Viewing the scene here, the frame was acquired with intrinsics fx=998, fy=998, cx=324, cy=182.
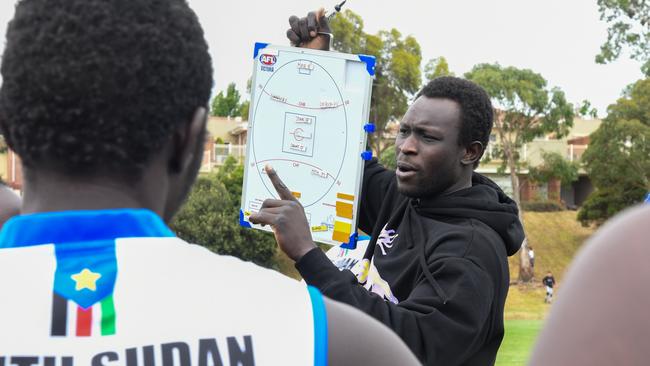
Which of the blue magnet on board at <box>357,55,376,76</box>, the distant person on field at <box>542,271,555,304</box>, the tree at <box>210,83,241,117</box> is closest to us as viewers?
the blue magnet on board at <box>357,55,376,76</box>

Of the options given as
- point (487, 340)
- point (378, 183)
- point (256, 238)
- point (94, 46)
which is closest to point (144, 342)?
point (94, 46)

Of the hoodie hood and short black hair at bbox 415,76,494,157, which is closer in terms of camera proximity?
the hoodie hood

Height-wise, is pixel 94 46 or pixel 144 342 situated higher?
pixel 94 46

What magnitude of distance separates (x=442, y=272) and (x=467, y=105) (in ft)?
2.98

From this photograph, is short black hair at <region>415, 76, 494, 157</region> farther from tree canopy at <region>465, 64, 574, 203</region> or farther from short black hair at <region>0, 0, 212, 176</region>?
tree canopy at <region>465, 64, 574, 203</region>

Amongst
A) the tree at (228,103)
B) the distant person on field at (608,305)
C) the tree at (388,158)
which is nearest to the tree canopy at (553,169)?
the tree at (388,158)

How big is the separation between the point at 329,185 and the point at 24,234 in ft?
9.79

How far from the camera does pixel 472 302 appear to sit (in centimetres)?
397

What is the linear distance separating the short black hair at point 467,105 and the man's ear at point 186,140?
283cm

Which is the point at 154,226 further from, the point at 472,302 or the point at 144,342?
the point at 472,302

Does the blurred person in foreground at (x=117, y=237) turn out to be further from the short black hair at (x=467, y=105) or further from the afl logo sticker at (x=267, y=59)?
the afl logo sticker at (x=267, y=59)

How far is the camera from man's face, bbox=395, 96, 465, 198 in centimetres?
445

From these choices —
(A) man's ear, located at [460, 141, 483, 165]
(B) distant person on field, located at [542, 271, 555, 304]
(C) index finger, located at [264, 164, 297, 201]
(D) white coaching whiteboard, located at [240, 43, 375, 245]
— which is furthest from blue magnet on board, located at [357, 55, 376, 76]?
(B) distant person on field, located at [542, 271, 555, 304]

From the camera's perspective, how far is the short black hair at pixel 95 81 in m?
1.64
